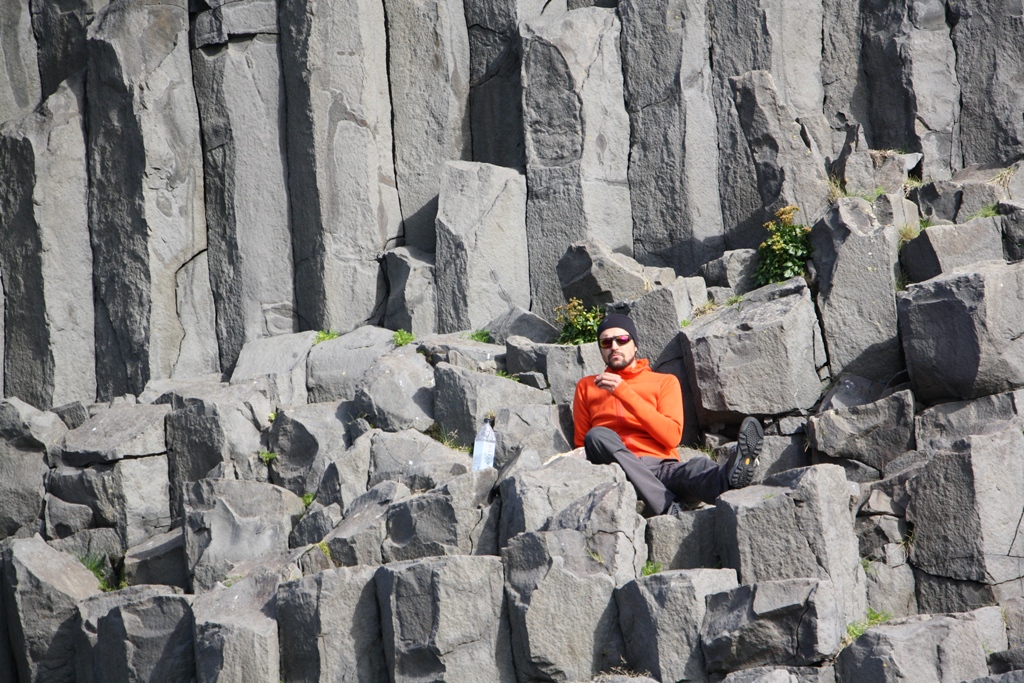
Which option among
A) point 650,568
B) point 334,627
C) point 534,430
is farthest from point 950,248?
point 334,627

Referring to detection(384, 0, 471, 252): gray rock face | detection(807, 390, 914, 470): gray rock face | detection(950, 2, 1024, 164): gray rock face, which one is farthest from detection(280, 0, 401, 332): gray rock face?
detection(950, 2, 1024, 164): gray rock face

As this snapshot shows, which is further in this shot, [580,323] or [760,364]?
[580,323]

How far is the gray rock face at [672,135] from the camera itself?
1339 cm

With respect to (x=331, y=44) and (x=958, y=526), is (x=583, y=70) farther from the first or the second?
(x=958, y=526)

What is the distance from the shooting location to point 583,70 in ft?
44.8

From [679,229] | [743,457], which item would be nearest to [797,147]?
[679,229]

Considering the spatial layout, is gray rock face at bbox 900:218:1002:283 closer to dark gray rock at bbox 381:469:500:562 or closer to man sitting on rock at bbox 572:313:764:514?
man sitting on rock at bbox 572:313:764:514

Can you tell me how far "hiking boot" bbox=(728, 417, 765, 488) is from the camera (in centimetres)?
825

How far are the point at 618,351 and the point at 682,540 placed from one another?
6.75 ft

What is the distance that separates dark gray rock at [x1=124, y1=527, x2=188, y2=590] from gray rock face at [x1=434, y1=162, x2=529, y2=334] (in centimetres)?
418

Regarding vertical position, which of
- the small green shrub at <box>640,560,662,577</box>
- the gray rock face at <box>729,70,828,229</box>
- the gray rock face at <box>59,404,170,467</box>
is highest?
the gray rock face at <box>729,70,828,229</box>

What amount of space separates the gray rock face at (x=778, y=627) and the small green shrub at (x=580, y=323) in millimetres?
4869

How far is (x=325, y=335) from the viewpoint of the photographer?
45.8ft

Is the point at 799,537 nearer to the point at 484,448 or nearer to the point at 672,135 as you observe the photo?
the point at 484,448
